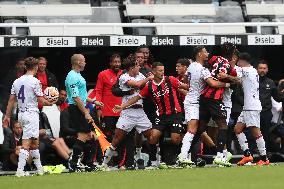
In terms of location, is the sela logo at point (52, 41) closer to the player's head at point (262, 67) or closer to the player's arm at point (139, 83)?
the player's arm at point (139, 83)

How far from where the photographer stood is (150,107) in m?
17.6

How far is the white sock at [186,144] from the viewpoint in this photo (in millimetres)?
15797

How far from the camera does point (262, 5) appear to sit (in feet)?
72.6

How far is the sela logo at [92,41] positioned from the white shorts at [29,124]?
3246mm

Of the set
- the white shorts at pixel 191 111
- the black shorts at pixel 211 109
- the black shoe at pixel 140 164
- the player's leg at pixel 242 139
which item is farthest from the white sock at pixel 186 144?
the player's leg at pixel 242 139

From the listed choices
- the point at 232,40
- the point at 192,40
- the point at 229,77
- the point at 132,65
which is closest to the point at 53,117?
the point at 132,65

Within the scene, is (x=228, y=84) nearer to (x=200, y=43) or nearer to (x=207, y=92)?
(x=207, y=92)

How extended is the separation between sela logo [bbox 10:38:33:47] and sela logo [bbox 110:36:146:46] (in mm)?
1530

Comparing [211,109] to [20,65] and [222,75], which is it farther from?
[20,65]

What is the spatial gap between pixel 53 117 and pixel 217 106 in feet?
13.6

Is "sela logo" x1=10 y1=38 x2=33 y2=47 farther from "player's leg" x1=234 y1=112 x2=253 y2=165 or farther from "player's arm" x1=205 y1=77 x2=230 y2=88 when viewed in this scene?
"player's leg" x1=234 y1=112 x2=253 y2=165

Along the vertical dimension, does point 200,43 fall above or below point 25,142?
above

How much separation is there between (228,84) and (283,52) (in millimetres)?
4714

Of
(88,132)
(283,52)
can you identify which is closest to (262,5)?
(283,52)
